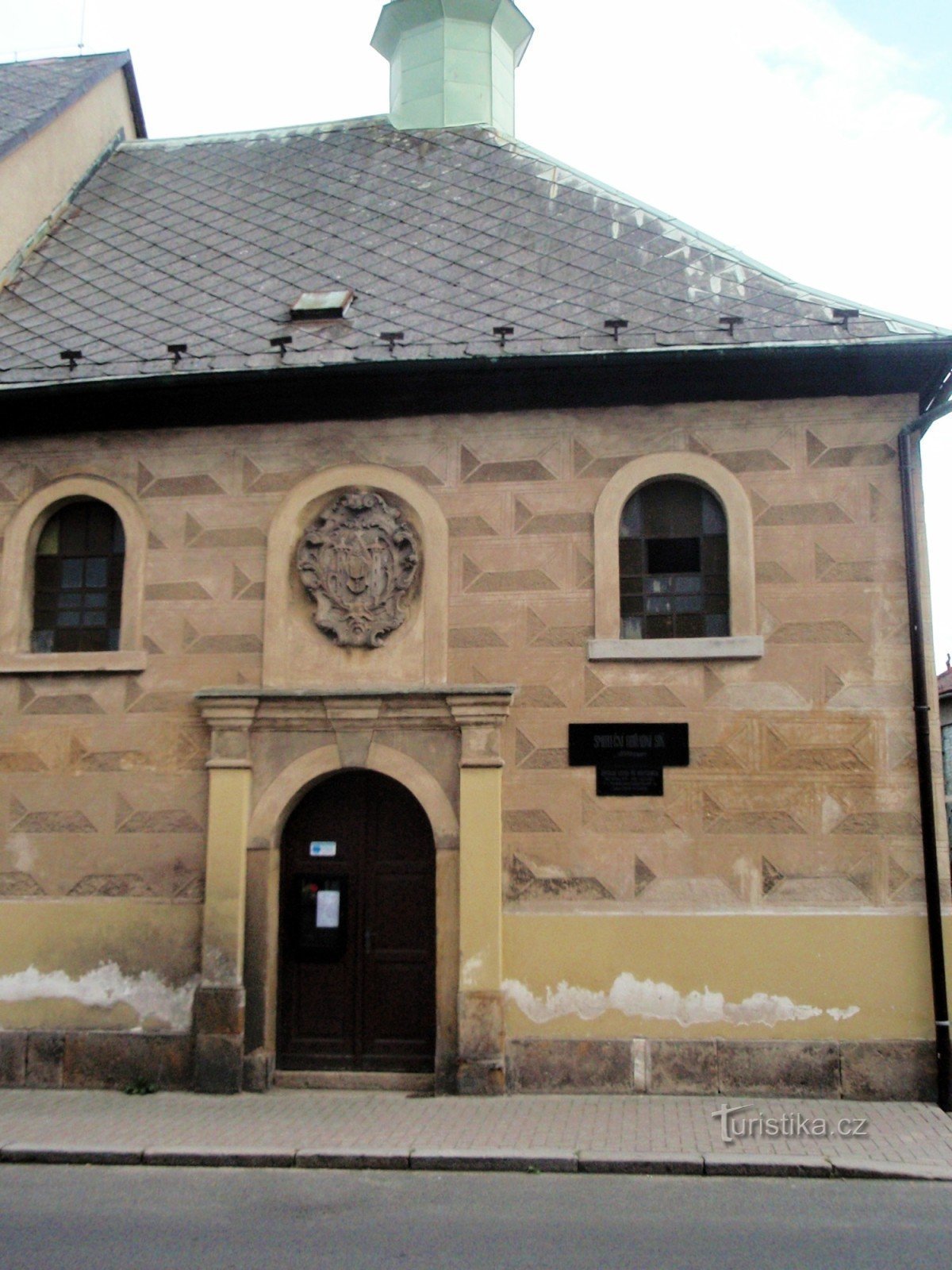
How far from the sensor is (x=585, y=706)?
9.41m

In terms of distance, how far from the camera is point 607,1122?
26.5ft

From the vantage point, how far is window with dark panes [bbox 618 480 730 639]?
9.62 m

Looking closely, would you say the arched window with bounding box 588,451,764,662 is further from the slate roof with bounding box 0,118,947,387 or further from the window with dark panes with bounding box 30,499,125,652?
the window with dark panes with bounding box 30,499,125,652

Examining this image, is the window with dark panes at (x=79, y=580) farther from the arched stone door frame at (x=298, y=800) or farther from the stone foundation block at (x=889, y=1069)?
the stone foundation block at (x=889, y=1069)

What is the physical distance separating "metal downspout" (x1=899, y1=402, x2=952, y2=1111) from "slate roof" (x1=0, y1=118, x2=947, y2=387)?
38.4 inches

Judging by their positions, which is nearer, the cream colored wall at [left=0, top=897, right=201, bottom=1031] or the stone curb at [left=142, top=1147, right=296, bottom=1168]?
the stone curb at [left=142, top=1147, right=296, bottom=1168]

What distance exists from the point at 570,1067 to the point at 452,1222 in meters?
2.63

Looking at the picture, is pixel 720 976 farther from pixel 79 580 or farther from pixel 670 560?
pixel 79 580

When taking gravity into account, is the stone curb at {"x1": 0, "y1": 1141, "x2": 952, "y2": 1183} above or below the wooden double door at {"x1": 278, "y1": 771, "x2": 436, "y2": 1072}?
below

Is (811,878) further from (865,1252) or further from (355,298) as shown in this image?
(355,298)

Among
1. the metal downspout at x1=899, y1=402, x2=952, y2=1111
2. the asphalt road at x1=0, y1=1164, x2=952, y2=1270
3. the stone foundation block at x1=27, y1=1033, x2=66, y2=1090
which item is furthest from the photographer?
the stone foundation block at x1=27, y1=1033, x2=66, y2=1090

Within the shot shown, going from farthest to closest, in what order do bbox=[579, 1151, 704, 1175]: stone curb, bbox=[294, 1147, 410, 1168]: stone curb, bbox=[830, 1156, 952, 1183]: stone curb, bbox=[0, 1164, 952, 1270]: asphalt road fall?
1. bbox=[294, 1147, 410, 1168]: stone curb
2. bbox=[579, 1151, 704, 1175]: stone curb
3. bbox=[830, 1156, 952, 1183]: stone curb
4. bbox=[0, 1164, 952, 1270]: asphalt road

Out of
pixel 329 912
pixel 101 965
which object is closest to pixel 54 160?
pixel 101 965

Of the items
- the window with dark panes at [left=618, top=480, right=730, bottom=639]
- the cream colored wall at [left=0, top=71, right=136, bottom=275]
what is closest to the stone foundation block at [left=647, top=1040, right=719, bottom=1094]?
the window with dark panes at [left=618, top=480, right=730, bottom=639]
